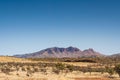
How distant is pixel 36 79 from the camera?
133ft

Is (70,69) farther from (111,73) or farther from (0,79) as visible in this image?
(0,79)

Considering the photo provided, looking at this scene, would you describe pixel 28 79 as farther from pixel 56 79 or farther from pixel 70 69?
pixel 70 69

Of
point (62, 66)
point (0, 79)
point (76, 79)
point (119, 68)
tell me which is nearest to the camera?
point (0, 79)

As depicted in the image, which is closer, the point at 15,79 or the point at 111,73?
the point at 15,79

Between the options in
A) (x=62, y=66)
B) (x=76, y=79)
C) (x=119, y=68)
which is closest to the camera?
(x=76, y=79)

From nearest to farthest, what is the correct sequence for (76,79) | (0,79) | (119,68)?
1. (0,79)
2. (76,79)
3. (119,68)

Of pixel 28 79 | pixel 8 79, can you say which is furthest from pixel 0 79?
pixel 28 79

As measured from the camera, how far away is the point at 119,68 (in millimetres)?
55375

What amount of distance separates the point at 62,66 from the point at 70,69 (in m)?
2.37

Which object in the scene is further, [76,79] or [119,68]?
[119,68]

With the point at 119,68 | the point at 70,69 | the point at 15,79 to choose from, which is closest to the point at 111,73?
the point at 119,68

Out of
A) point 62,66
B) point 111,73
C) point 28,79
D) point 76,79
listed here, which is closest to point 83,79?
point 76,79

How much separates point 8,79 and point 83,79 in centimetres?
1187

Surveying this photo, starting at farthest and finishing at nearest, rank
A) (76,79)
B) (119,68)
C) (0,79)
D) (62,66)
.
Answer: (62,66) < (119,68) < (76,79) < (0,79)
